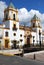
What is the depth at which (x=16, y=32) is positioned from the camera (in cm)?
4528

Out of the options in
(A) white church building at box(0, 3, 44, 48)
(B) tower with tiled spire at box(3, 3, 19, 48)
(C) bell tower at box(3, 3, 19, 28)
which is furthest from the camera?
(C) bell tower at box(3, 3, 19, 28)

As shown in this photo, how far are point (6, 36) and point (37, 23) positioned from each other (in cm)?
1509

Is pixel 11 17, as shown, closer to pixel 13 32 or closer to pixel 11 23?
pixel 11 23

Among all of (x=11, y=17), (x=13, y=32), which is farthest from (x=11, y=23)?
(x=13, y=32)

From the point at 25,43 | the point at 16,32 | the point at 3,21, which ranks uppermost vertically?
the point at 3,21

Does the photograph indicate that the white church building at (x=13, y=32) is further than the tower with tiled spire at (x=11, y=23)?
No

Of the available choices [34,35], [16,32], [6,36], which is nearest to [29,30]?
[34,35]

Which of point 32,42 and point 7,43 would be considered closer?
point 7,43

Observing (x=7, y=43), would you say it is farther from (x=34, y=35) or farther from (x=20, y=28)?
(x=34, y=35)

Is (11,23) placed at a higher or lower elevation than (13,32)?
higher

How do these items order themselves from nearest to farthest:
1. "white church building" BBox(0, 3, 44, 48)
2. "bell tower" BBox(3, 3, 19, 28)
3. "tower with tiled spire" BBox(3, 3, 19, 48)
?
"white church building" BBox(0, 3, 44, 48) < "tower with tiled spire" BBox(3, 3, 19, 48) < "bell tower" BBox(3, 3, 19, 28)

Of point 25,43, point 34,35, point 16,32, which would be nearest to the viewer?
point 16,32

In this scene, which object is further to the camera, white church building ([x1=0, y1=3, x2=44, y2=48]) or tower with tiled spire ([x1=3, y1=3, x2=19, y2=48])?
tower with tiled spire ([x1=3, y1=3, x2=19, y2=48])

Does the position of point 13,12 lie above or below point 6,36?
above
